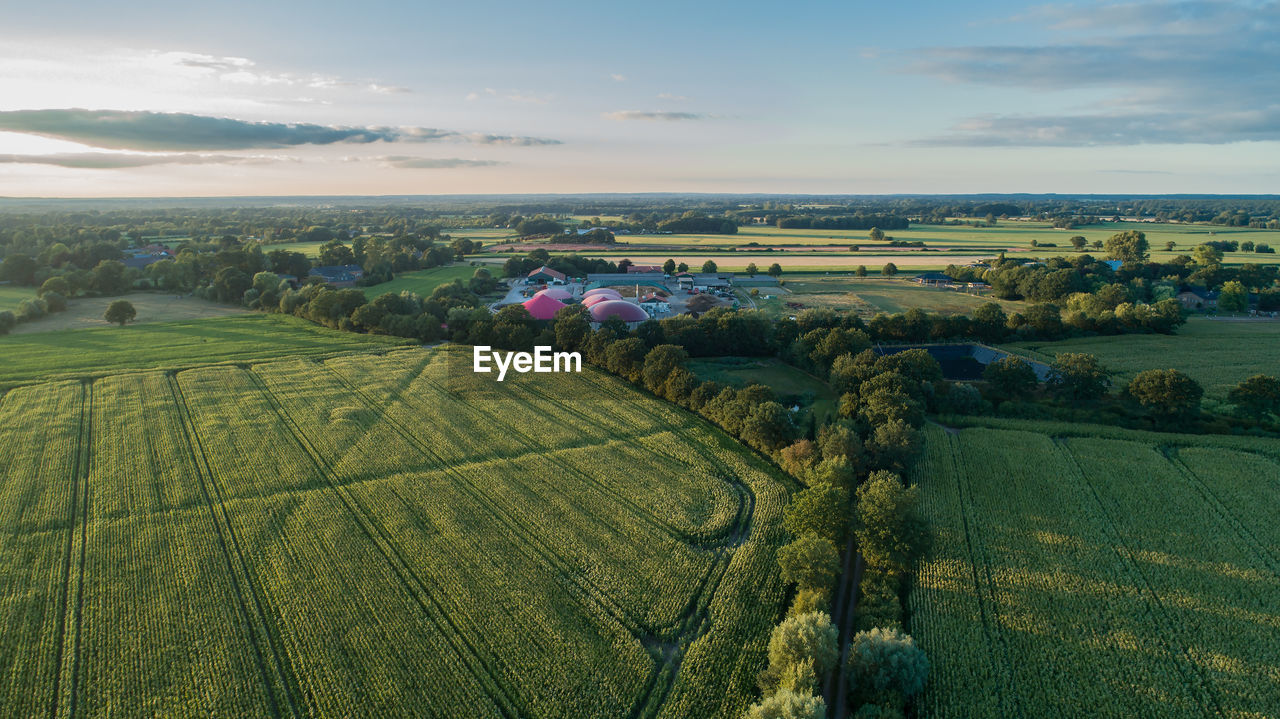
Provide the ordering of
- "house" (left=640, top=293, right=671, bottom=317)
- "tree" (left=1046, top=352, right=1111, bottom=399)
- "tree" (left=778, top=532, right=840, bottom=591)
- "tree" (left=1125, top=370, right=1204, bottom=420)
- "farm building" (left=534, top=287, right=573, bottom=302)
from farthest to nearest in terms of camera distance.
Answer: "farm building" (left=534, top=287, right=573, bottom=302) → "house" (left=640, top=293, right=671, bottom=317) → "tree" (left=1046, top=352, right=1111, bottom=399) → "tree" (left=1125, top=370, right=1204, bottom=420) → "tree" (left=778, top=532, right=840, bottom=591)

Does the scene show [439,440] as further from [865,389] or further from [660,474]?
[865,389]

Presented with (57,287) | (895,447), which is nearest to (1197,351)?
(895,447)

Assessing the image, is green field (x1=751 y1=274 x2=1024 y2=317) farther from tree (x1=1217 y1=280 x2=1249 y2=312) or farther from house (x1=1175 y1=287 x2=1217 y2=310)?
tree (x1=1217 y1=280 x2=1249 y2=312)

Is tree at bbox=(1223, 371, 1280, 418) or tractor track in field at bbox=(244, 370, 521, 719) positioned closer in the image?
tractor track in field at bbox=(244, 370, 521, 719)

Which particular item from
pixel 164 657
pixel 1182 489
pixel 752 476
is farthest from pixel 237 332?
pixel 1182 489

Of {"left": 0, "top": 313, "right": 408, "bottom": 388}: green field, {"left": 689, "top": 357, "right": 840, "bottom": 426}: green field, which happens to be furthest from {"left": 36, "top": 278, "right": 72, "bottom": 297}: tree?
{"left": 689, "top": 357, "right": 840, "bottom": 426}: green field

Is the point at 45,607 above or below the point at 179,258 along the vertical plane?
below

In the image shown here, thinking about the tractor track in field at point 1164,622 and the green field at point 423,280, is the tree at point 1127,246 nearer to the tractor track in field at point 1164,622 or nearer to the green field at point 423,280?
the tractor track in field at point 1164,622
